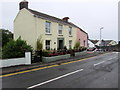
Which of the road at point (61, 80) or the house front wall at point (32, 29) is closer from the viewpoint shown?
the road at point (61, 80)

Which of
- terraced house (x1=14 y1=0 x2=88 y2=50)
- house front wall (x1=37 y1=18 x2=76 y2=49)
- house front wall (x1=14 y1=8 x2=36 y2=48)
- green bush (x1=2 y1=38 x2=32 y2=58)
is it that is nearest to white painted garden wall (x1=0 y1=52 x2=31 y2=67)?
green bush (x1=2 y1=38 x2=32 y2=58)

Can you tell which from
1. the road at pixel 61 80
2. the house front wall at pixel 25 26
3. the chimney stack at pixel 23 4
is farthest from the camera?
the chimney stack at pixel 23 4

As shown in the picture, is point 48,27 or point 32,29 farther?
point 48,27

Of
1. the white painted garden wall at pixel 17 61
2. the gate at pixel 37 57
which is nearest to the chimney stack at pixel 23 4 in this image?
the gate at pixel 37 57

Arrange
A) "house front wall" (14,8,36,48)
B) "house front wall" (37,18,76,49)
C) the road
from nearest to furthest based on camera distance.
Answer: the road < "house front wall" (14,8,36,48) < "house front wall" (37,18,76,49)

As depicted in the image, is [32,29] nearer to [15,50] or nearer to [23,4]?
[23,4]

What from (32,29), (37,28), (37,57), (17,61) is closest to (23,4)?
(32,29)

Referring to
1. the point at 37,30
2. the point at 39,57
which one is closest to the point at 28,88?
the point at 39,57

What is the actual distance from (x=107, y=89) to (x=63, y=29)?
15391 mm

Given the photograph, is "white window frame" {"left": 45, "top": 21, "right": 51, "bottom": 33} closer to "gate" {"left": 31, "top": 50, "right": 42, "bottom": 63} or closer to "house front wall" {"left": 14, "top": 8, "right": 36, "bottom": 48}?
"house front wall" {"left": 14, "top": 8, "right": 36, "bottom": 48}

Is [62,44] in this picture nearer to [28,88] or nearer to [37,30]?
[37,30]

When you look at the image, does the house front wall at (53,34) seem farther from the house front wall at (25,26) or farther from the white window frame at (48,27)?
the house front wall at (25,26)

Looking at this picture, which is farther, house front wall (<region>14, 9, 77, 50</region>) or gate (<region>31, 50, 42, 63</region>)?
house front wall (<region>14, 9, 77, 50</region>)

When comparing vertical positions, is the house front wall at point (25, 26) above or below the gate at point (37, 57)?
above
